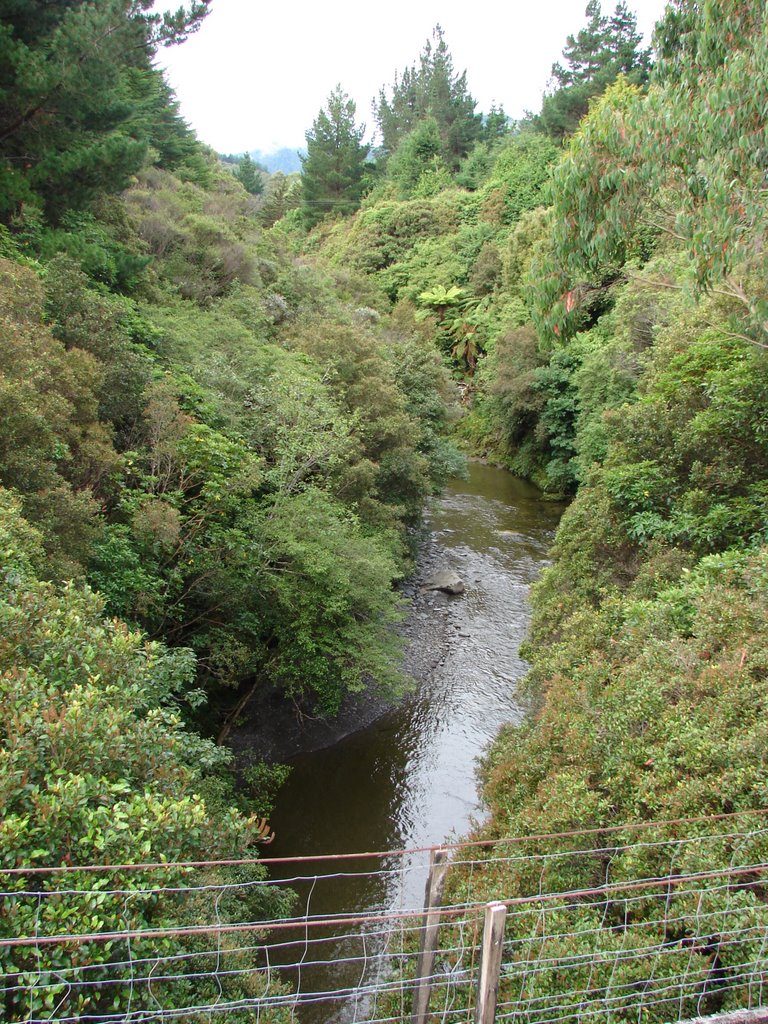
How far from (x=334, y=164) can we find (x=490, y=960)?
6232 centimetres

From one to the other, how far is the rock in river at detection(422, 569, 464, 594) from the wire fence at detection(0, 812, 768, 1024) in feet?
45.1

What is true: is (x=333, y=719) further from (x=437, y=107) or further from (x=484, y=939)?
(x=437, y=107)

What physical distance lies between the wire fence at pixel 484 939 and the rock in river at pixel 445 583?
1376 cm

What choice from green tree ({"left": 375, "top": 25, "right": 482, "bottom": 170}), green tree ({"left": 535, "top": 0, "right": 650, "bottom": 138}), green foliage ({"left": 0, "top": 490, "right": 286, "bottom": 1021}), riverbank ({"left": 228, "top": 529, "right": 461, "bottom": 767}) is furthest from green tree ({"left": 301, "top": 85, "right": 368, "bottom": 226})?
green foliage ({"left": 0, "top": 490, "right": 286, "bottom": 1021})

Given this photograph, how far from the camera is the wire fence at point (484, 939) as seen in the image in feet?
12.1

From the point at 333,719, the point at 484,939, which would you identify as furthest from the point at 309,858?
the point at 333,719

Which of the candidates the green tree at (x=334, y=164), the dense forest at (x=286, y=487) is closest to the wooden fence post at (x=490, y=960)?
the dense forest at (x=286, y=487)

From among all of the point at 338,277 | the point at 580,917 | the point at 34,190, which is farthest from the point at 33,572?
the point at 338,277

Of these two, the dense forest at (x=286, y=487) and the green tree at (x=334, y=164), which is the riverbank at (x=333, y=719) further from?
the green tree at (x=334, y=164)

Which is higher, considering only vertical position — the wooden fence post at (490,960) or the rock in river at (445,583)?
the wooden fence post at (490,960)

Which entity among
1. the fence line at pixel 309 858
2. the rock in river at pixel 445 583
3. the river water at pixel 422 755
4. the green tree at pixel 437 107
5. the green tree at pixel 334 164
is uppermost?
the green tree at pixel 437 107

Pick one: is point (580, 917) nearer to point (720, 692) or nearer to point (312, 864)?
point (720, 692)

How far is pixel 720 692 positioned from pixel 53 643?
642 centimetres

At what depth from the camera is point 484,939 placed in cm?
309
